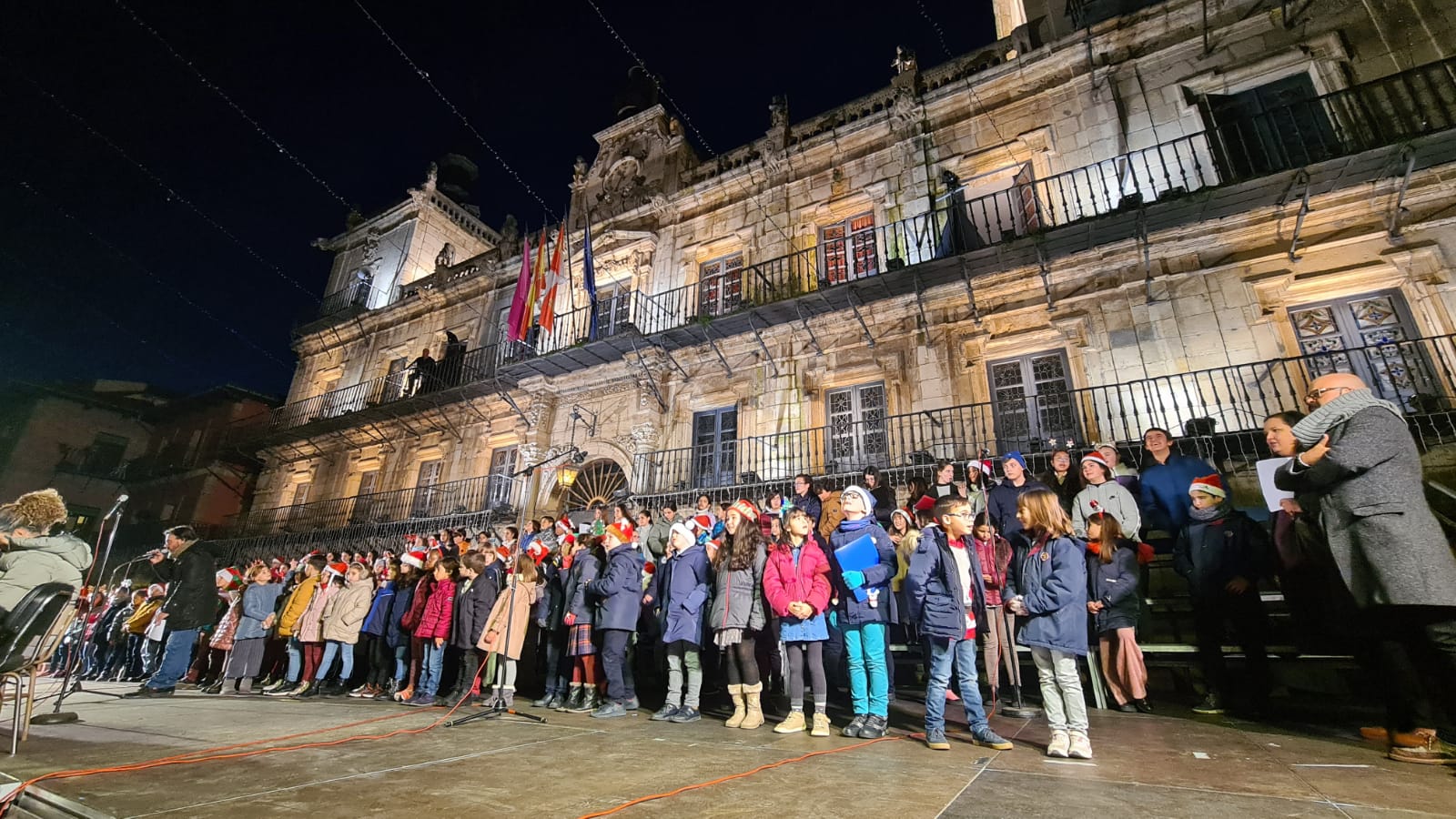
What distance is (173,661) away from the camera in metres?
6.58

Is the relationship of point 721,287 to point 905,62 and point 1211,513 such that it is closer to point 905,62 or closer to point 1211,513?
point 905,62

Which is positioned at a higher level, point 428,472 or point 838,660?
point 428,472

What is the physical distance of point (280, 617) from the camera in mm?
7703

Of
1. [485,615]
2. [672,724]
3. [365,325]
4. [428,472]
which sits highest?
[365,325]

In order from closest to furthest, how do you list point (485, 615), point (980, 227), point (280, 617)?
point (485, 615) < point (280, 617) < point (980, 227)

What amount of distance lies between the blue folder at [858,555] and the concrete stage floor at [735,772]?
114 cm

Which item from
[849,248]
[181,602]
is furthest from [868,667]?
[849,248]

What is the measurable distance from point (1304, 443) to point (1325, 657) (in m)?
2.37

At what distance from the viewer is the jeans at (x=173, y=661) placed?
654 cm

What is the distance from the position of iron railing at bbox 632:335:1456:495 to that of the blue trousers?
5.53 meters

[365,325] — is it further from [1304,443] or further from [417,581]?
[1304,443]

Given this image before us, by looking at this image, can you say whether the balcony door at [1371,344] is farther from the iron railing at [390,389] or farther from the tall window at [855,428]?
the iron railing at [390,389]

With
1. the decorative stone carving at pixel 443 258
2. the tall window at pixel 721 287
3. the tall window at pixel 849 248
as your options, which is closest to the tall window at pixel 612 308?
the tall window at pixel 721 287

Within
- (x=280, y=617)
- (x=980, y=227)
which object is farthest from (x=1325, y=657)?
(x=280, y=617)
